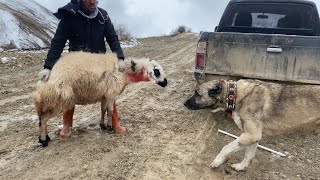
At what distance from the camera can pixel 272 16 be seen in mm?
8406

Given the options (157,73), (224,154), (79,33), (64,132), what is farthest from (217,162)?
(79,33)

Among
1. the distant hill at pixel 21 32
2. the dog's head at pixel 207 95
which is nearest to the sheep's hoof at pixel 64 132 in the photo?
the dog's head at pixel 207 95

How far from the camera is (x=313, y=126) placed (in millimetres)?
5305

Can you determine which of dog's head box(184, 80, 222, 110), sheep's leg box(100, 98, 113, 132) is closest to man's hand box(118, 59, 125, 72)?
sheep's leg box(100, 98, 113, 132)

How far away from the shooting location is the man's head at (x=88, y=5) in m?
5.90

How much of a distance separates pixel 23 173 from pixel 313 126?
12.5ft

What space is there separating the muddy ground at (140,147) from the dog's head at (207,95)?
816 millimetres

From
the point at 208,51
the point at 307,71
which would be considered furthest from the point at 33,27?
the point at 307,71

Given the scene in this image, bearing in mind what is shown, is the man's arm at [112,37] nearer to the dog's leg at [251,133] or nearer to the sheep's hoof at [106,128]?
the sheep's hoof at [106,128]

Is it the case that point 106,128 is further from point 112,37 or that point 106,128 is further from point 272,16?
point 272,16

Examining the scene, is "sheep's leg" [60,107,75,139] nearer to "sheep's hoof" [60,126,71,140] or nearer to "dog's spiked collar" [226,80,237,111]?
"sheep's hoof" [60,126,71,140]

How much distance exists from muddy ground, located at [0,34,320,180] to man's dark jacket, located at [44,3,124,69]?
128 centimetres

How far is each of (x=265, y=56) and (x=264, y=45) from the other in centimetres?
19

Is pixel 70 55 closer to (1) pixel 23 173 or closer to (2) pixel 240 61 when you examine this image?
(1) pixel 23 173
